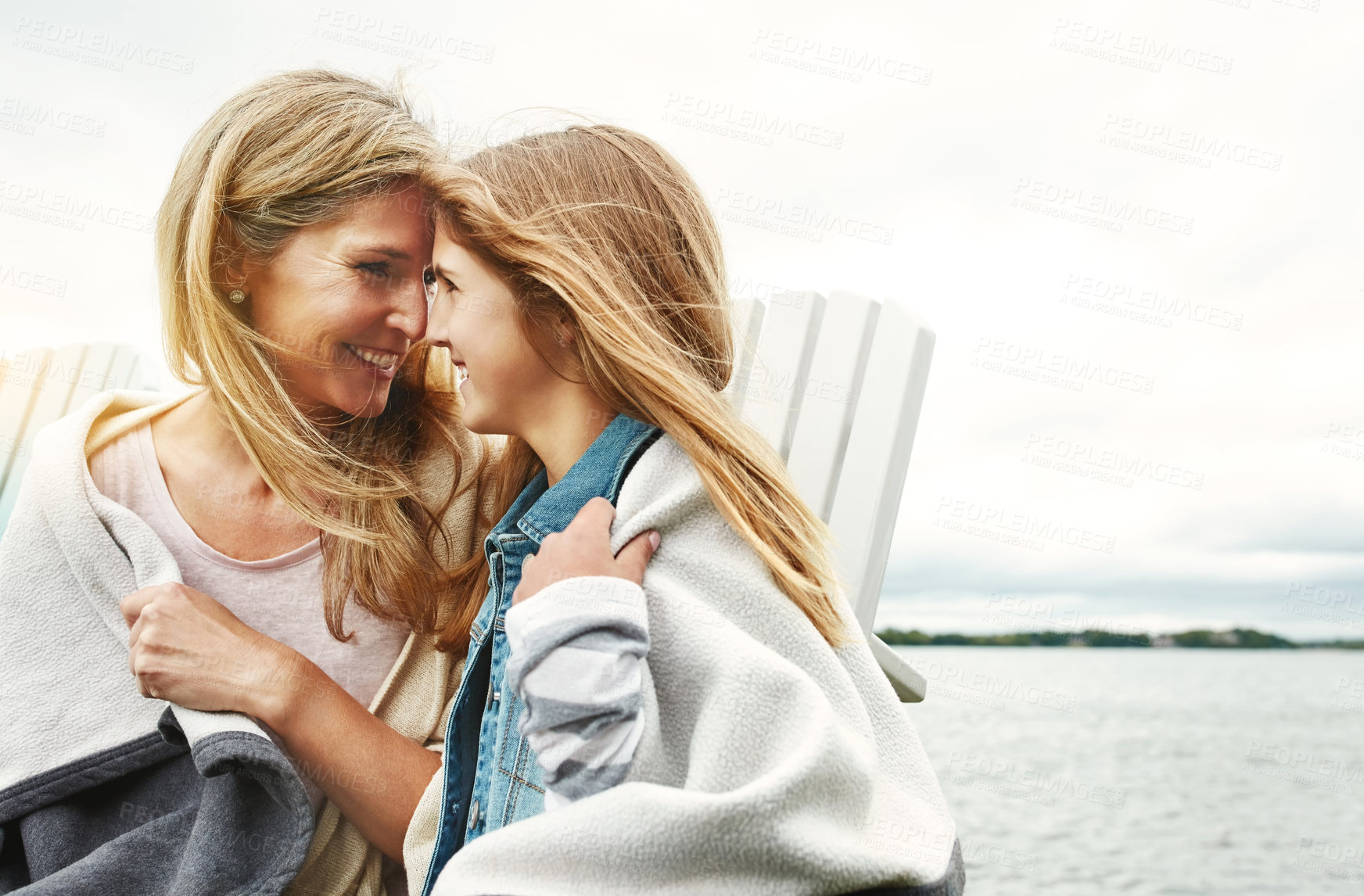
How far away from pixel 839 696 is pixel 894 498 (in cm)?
72

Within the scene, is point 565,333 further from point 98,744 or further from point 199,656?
point 98,744

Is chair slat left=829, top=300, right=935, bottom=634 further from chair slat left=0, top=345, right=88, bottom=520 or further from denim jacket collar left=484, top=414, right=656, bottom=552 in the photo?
chair slat left=0, top=345, right=88, bottom=520

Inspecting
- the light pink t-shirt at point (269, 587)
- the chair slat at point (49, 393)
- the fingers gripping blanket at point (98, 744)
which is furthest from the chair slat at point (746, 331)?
the chair slat at point (49, 393)

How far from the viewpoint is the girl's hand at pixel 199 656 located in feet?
4.51

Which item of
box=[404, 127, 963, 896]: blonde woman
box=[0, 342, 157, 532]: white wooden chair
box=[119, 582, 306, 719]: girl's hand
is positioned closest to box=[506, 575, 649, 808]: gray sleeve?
box=[404, 127, 963, 896]: blonde woman

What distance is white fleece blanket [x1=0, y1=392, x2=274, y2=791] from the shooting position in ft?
4.91

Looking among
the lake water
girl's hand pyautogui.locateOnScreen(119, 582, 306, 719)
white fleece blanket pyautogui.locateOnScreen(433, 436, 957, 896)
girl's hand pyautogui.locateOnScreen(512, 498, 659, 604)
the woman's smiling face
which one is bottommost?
the lake water

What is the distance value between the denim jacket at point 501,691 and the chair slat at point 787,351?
0.62 meters

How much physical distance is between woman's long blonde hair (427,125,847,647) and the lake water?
0.72m

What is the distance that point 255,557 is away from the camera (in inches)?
64.8

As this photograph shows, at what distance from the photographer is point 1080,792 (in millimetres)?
6195

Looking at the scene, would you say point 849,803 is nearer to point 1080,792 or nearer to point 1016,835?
point 1016,835

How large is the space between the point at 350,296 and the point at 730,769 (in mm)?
994

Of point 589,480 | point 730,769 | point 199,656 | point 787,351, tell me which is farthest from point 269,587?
point 787,351
